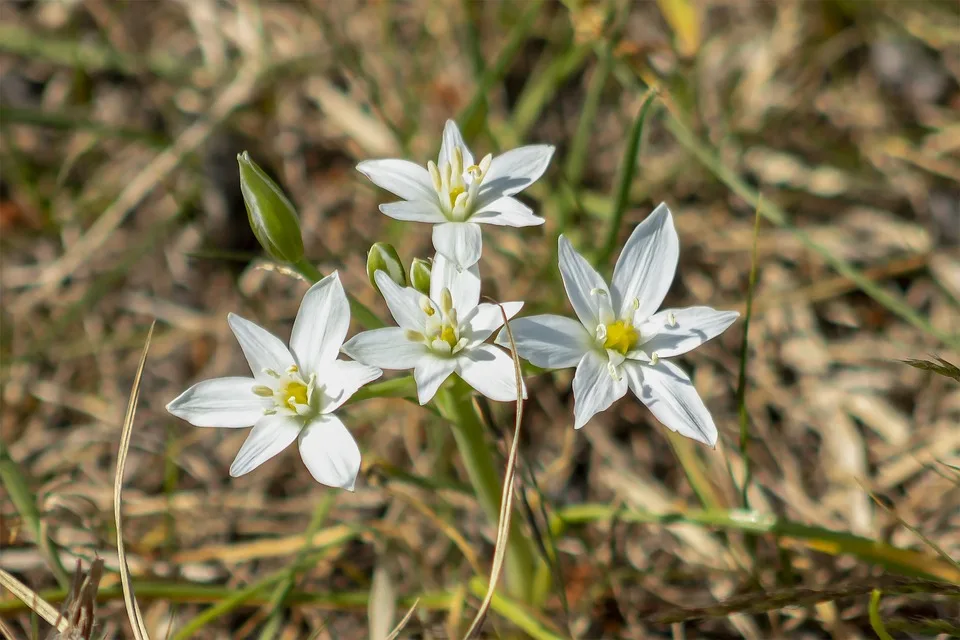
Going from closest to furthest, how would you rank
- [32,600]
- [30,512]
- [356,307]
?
[356,307] < [32,600] < [30,512]

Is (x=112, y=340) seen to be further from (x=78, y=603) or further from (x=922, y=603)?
(x=922, y=603)

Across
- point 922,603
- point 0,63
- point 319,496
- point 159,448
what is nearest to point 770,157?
point 922,603

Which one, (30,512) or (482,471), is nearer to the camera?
(482,471)

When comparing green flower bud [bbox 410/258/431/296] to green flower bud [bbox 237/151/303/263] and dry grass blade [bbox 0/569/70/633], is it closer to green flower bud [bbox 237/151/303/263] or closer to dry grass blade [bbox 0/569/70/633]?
green flower bud [bbox 237/151/303/263]

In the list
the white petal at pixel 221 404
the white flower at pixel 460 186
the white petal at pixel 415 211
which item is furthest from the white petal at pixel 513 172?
the white petal at pixel 221 404

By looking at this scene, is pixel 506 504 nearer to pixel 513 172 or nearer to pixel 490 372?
pixel 490 372

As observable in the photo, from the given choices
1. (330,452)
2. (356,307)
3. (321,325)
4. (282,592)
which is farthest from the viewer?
(282,592)

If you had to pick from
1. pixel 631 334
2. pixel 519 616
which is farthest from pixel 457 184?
pixel 519 616
